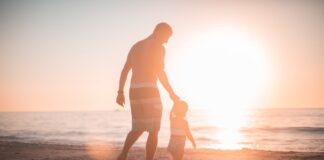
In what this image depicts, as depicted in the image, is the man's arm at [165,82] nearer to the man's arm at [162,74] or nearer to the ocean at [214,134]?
the man's arm at [162,74]

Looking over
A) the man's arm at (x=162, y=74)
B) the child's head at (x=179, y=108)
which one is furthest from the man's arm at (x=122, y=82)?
the child's head at (x=179, y=108)

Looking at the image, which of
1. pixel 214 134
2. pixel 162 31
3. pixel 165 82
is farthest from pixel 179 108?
pixel 214 134

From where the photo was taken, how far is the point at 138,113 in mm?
5395

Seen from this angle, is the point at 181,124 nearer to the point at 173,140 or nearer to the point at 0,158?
the point at 173,140

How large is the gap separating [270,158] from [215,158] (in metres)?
1.57

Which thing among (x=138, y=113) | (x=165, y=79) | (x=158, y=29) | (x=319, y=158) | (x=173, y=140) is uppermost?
(x=158, y=29)

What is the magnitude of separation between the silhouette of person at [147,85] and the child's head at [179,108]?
0.40 m

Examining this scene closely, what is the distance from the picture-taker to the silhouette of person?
537 centimetres

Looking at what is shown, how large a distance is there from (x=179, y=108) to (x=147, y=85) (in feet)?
3.59

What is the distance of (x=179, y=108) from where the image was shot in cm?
633

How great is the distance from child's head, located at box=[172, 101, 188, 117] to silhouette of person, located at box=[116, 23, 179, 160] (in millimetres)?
401

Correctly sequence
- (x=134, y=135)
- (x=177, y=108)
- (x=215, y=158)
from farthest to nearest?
(x=215, y=158) < (x=177, y=108) < (x=134, y=135)

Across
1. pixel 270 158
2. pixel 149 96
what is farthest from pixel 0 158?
pixel 270 158

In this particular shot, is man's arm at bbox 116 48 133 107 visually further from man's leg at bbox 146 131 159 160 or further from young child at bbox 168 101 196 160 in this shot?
young child at bbox 168 101 196 160
